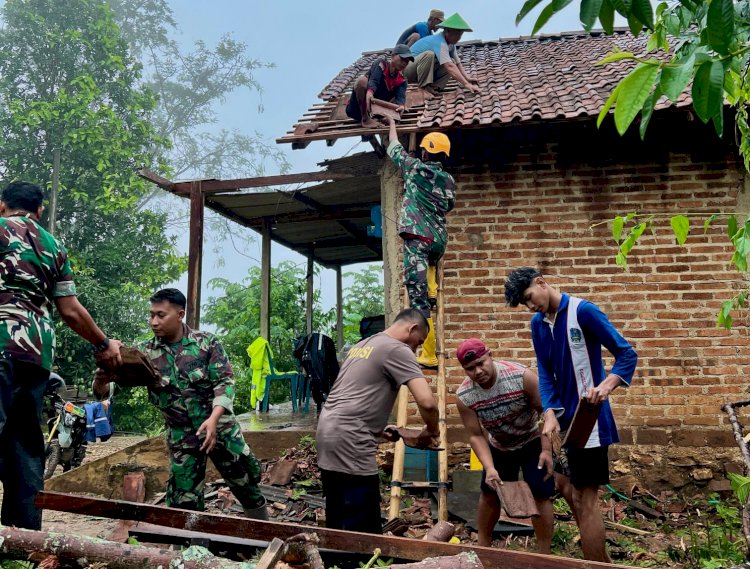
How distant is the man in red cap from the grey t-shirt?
64 cm

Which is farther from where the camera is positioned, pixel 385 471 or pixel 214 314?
pixel 214 314

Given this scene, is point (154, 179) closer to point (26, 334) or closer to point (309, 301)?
point (26, 334)

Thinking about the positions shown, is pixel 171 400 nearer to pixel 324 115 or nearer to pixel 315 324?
pixel 324 115

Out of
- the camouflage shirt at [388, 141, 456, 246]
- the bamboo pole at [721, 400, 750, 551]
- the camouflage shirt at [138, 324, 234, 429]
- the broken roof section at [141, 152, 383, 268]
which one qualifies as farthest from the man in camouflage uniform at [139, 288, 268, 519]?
the broken roof section at [141, 152, 383, 268]

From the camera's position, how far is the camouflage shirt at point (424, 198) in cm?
533

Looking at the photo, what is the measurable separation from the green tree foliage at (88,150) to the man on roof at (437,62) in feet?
26.4

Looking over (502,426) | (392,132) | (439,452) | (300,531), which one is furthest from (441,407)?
(300,531)

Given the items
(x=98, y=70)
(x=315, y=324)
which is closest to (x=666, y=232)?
(x=315, y=324)

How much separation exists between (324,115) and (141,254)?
29.6 feet

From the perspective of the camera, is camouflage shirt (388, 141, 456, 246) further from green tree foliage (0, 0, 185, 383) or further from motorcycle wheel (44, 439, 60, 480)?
green tree foliage (0, 0, 185, 383)

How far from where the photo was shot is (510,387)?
3961 millimetres

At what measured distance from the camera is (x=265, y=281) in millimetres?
9422

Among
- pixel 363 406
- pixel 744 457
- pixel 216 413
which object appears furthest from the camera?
pixel 216 413

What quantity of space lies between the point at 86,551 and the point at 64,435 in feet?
18.0
